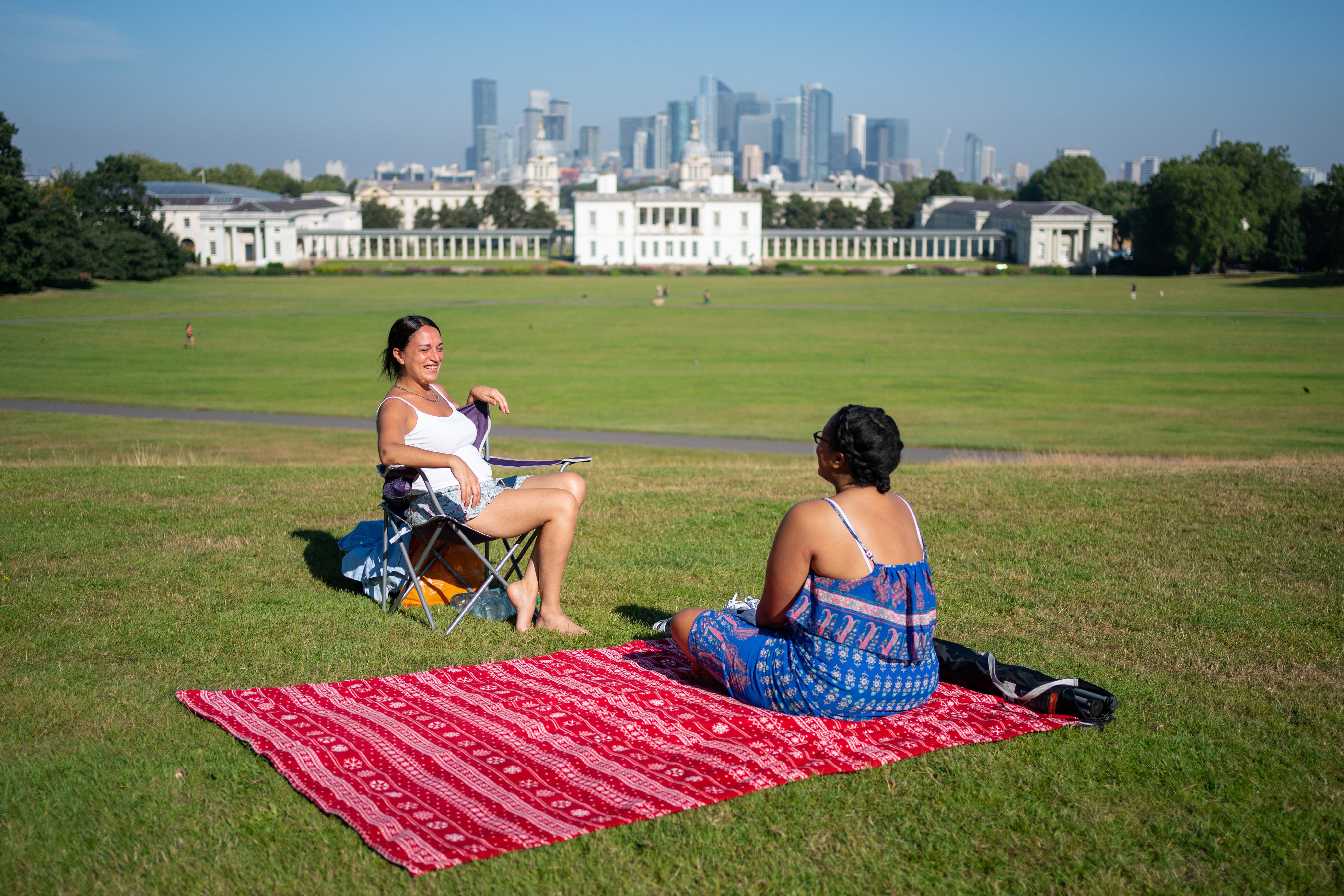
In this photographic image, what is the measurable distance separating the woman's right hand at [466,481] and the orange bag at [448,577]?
0.73 metres

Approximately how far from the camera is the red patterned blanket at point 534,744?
3.12 metres

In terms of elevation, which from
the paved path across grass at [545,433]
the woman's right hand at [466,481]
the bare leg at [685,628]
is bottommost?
the paved path across grass at [545,433]

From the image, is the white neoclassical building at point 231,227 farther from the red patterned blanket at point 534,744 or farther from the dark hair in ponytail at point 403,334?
the red patterned blanket at point 534,744

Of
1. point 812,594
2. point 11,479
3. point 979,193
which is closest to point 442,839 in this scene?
point 812,594

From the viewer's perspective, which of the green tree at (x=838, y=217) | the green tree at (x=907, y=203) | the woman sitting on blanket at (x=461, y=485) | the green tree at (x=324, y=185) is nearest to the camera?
the woman sitting on blanket at (x=461, y=485)

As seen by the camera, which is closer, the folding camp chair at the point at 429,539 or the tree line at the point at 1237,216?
the folding camp chair at the point at 429,539

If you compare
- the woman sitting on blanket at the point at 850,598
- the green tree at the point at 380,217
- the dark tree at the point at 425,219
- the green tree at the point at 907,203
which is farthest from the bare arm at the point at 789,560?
the green tree at the point at 907,203

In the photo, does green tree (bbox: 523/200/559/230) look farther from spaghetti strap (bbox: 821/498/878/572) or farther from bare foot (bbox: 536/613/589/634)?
spaghetti strap (bbox: 821/498/878/572)

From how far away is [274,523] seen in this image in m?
6.97

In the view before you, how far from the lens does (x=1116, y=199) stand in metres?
134

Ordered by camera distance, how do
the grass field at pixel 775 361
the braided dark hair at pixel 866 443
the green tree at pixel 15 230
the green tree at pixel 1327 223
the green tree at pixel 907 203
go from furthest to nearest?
the green tree at pixel 907 203 → the green tree at pixel 1327 223 → the green tree at pixel 15 230 → the grass field at pixel 775 361 → the braided dark hair at pixel 866 443

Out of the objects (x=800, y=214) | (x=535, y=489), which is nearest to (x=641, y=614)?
(x=535, y=489)

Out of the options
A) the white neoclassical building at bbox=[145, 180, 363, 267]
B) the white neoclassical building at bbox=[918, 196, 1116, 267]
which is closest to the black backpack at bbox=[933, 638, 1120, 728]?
the white neoclassical building at bbox=[918, 196, 1116, 267]

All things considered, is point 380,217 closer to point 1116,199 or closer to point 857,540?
point 1116,199
